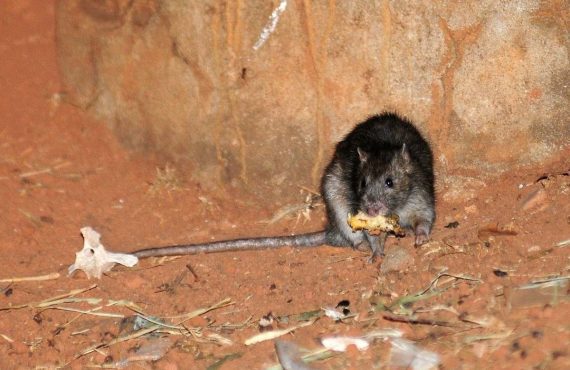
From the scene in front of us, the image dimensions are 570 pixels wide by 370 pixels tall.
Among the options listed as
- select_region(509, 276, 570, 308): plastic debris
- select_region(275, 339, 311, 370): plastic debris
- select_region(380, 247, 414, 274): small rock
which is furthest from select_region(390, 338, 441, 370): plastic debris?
select_region(380, 247, 414, 274): small rock

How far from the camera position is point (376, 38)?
23.9 ft

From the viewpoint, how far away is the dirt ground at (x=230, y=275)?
546 centimetres

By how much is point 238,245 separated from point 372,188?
1.29m

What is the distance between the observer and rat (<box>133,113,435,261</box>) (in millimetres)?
7008

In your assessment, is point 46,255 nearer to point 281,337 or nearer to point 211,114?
point 211,114

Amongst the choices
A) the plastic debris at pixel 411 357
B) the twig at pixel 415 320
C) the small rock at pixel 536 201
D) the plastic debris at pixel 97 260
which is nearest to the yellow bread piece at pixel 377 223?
the small rock at pixel 536 201

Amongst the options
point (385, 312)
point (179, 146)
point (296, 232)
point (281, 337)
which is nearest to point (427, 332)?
point (385, 312)

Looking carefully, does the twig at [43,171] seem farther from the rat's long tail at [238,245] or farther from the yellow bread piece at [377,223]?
the yellow bread piece at [377,223]

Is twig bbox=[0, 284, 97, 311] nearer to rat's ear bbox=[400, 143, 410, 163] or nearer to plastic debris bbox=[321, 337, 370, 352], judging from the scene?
plastic debris bbox=[321, 337, 370, 352]

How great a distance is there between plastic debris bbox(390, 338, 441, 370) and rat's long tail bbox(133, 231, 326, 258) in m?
2.11

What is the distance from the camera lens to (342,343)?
5.58 m

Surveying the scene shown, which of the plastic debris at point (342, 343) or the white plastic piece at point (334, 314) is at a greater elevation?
the white plastic piece at point (334, 314)

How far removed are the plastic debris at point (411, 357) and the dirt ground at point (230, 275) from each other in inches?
0.6

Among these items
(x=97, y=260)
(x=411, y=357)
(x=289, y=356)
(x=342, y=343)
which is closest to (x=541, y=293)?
(x=411, y=357)
